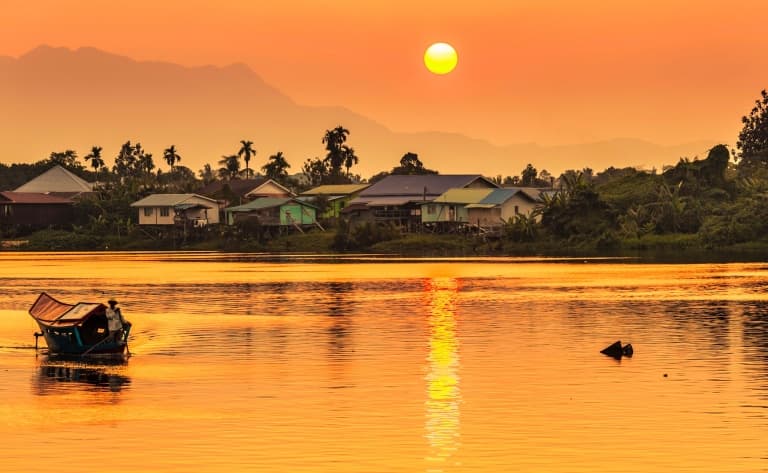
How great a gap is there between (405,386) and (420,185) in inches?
4771

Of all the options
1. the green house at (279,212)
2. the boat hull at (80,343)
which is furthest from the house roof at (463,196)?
the boat hull at (80,343)

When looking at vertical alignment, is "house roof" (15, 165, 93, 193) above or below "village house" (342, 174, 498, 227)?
above

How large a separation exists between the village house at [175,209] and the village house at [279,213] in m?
4.79

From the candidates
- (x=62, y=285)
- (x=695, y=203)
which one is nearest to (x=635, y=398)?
(x=62, y=285)

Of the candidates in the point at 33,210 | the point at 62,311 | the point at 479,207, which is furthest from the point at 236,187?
the point at 62,311

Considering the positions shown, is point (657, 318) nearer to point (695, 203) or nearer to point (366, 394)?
point (366, 394)

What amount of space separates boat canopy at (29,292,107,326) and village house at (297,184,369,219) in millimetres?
114093

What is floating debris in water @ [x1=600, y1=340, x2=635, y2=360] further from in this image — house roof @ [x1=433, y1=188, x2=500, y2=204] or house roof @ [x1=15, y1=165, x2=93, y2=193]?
house roof @ [x1=15, y1=165, x2=93, y2=193]

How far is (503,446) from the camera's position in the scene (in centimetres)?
2567

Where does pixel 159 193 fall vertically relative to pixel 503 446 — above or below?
above

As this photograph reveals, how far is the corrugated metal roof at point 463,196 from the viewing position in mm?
142375

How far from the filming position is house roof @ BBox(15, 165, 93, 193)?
605 ft

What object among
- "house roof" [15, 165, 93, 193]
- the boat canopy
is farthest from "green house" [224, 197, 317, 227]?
the boat canopy

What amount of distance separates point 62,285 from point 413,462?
6461 centimetres
